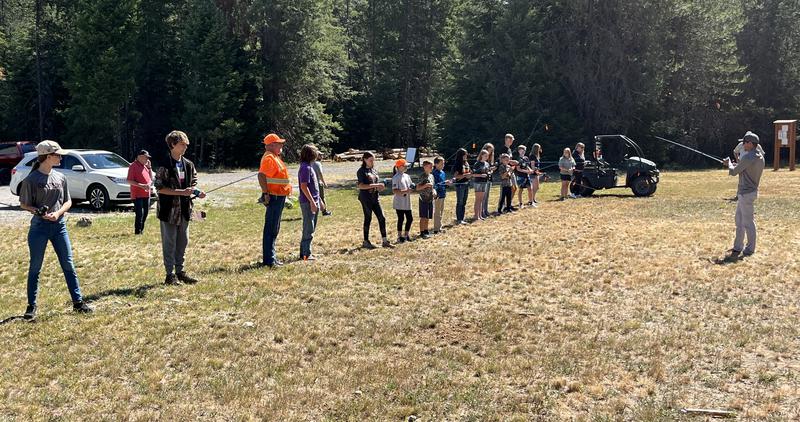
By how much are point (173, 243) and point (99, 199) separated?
999 cm

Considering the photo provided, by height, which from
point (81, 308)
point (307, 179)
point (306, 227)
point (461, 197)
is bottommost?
point (81, 308)

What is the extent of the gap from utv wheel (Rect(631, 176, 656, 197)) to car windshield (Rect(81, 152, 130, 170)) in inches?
550

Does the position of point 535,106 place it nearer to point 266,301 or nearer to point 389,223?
point 389,223

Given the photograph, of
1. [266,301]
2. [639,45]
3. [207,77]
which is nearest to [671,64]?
[639,45]

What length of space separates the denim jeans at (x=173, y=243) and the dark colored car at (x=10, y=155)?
67.5 ft

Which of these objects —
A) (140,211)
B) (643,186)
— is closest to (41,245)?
(140,211)

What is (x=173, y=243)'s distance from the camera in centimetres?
820

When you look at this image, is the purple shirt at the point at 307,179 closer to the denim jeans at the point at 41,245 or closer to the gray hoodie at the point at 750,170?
the denim jeans at the point at 41,245

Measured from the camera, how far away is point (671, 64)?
3347 cm

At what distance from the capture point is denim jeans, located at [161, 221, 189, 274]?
813cm

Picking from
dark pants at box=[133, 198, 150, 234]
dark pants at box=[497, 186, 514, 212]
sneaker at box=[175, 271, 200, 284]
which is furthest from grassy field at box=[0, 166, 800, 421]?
dark pants at box=[497, 186, 514, 212]

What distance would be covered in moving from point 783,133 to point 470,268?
25.5 metres

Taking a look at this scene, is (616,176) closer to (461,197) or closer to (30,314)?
(461,197)

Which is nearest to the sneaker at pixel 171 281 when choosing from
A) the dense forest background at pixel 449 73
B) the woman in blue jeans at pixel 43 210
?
the woman in blue jeans at pixel 43 210
